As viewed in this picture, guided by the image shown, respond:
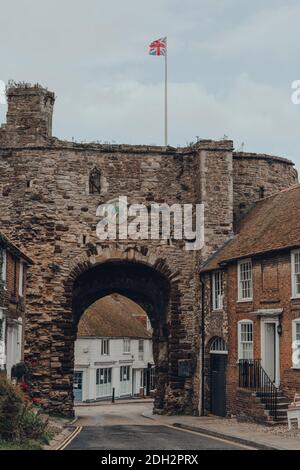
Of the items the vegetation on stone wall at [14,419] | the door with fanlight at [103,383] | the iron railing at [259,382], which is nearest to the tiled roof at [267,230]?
the iron railing at [259,382]

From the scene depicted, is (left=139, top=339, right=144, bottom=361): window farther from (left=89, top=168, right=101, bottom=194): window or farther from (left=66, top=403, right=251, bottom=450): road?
(left=66, top=403, right=251, bottom=450): road

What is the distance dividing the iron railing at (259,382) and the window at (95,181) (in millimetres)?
10128

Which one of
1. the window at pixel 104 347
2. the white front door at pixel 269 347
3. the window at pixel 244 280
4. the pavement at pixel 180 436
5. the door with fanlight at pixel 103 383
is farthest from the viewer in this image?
the window at pixel 104 347

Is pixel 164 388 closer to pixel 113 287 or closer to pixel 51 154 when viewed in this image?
pixel 113 287

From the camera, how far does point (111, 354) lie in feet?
203

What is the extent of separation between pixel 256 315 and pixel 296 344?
2.99 m

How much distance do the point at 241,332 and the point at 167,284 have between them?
5827 mm

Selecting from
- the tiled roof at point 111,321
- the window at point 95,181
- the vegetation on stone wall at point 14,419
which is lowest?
the vegetation on stone wall at point 14,419

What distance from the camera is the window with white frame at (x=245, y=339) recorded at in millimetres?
30953

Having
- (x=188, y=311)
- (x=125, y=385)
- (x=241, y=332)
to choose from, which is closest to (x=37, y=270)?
(x=188, y=311)

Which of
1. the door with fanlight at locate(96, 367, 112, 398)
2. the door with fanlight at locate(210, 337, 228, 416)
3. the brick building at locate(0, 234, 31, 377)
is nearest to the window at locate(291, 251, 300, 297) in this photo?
the door with fanlight at locate(210, 337, 228, 416)

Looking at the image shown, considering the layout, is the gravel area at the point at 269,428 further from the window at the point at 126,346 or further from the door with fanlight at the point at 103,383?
the window at the point at 126,346

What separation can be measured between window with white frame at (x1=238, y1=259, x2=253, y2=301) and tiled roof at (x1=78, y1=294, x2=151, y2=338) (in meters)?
28.3

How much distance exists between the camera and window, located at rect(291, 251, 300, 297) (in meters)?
27.7
